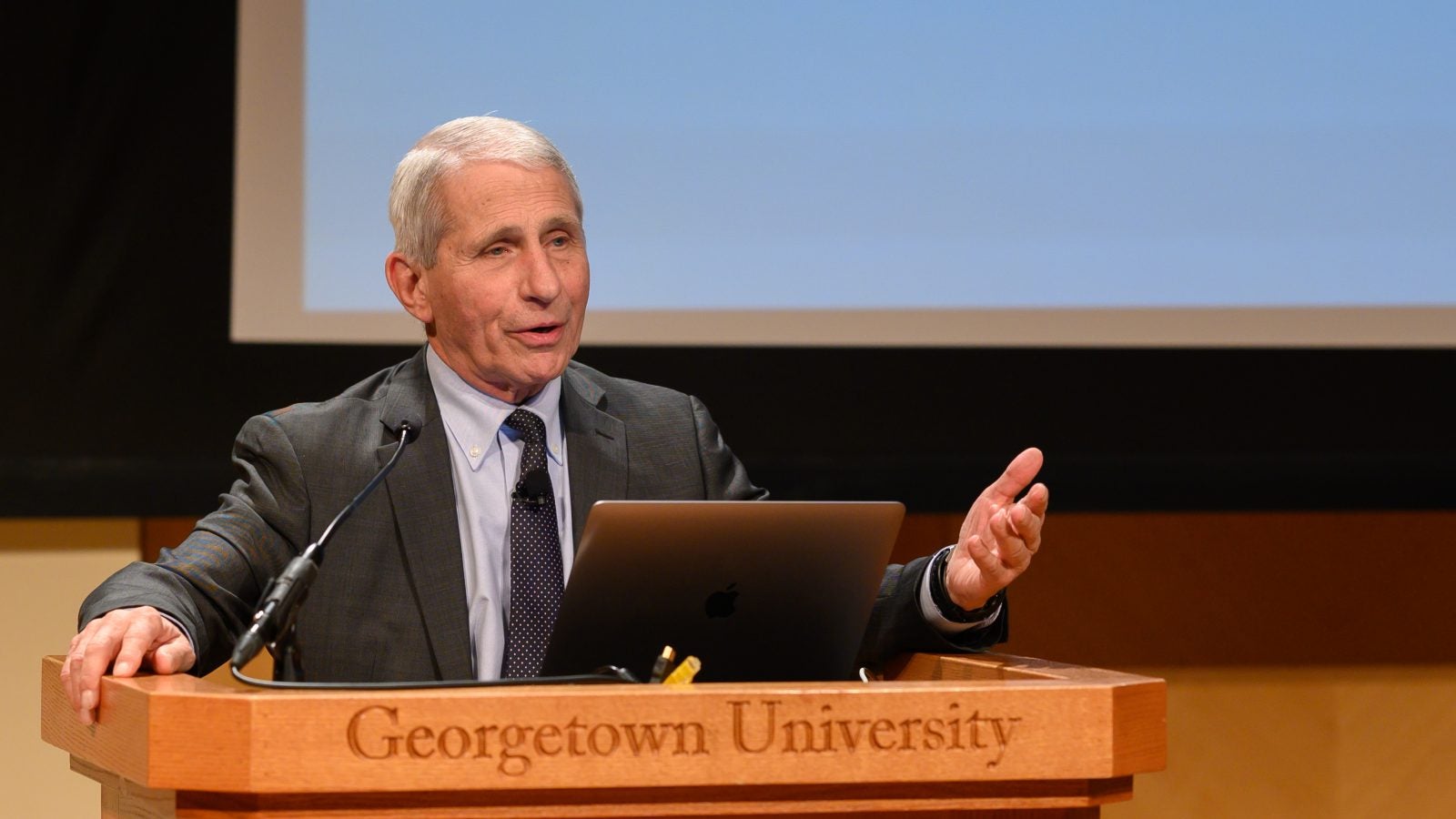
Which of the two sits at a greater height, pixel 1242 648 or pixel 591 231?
pixel 591 231

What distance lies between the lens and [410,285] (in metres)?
2.11

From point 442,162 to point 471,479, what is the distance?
39cm

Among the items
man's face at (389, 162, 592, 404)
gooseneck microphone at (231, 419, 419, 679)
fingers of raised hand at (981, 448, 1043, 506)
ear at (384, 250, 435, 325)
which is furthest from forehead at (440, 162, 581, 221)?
fingers of raised hand at (981, 448, 1043, 506)

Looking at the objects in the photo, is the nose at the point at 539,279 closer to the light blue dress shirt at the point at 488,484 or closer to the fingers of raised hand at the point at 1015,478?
the light blue dress shirt at the point at 488,484

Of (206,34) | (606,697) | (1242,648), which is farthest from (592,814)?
(1242,648)

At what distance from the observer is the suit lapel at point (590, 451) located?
204 centimetres

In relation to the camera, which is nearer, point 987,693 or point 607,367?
point 987,693

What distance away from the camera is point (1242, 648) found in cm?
372

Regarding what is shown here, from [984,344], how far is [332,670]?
73.4 inches

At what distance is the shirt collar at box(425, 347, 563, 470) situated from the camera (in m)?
2.04

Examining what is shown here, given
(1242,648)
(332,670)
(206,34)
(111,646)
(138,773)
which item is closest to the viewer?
(138,773)

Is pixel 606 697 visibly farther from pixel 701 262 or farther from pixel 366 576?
pixel 701 262

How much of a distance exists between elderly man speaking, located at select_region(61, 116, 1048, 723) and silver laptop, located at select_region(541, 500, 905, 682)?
144 millimetres

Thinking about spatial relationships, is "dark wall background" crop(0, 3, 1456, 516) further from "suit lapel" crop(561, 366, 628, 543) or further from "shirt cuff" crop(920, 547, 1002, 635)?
"shirt cuff" crop(920, 547, 1002, 635)
